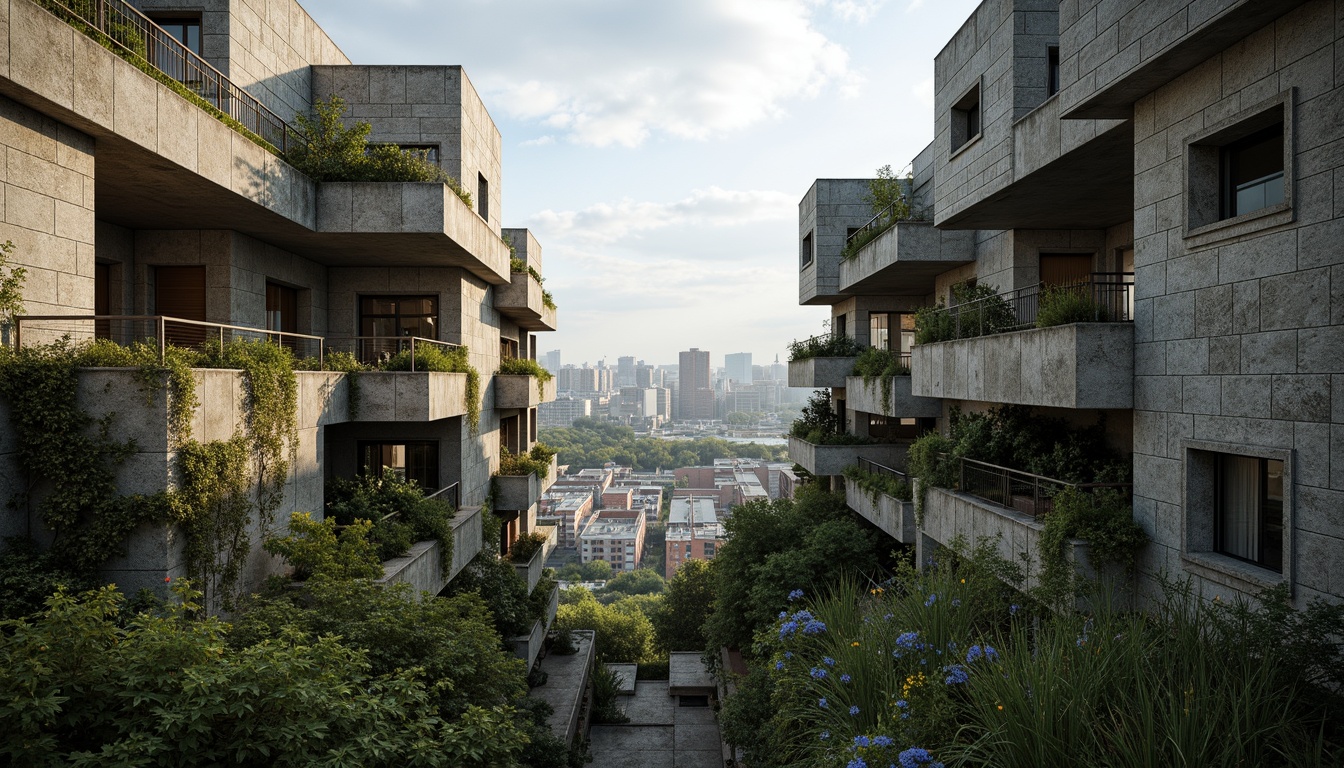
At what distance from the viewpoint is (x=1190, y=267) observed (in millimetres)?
9531

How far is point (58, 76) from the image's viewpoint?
9031 mm

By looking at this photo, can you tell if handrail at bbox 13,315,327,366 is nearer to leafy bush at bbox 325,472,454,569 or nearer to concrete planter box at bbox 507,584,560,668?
leafy bush at bbox 325,472,454,569

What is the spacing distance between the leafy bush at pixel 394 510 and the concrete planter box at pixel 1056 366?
1150 cm

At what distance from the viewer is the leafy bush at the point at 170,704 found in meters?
Result: 5.72

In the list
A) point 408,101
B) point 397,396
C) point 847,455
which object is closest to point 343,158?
point 408,101

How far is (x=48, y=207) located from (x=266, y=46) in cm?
944

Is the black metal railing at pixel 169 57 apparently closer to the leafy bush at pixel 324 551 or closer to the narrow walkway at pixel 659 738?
the leafy bush at pixel 324 551

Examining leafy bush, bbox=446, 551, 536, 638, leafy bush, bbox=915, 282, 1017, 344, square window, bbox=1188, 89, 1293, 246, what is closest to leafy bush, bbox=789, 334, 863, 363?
leafy bush, bbox=915, 282, 1017, 344

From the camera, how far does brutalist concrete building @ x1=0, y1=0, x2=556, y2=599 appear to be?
917cm

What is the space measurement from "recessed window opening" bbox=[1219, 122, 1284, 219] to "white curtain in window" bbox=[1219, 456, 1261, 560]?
320cm

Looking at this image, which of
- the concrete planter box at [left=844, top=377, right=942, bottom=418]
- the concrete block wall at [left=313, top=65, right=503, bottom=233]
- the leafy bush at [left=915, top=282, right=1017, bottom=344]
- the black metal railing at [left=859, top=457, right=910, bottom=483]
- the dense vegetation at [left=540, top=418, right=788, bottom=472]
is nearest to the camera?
the leafy bush at [left=915, top=282, right=1017, bottom=344]

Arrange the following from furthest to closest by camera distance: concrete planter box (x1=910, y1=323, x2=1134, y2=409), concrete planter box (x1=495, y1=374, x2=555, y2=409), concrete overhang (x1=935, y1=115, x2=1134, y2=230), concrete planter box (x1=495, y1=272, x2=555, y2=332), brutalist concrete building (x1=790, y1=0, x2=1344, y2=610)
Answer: concrete planter box (x1=495, y1=272, x2=555, y2=332) → concrete planter box (x1=495, y1=374, x2=555, y2=409) → concrete overhang (x1=935, y1=115, x2=1134, y2=230) → concrete planter box (x1=910, y1=323, x2=1134, y2=409) → brutalist concrete building (x1=790, y1=0, x2=1344, y2=610)

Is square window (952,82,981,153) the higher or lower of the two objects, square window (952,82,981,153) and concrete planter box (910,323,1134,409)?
the higher

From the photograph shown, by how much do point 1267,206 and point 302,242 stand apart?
59.8 feet
